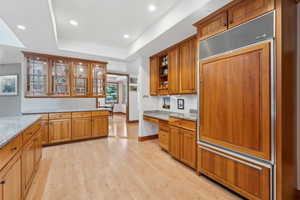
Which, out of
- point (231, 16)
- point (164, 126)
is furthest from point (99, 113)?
point (231, 16)

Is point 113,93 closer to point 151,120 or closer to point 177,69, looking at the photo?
point 151,120

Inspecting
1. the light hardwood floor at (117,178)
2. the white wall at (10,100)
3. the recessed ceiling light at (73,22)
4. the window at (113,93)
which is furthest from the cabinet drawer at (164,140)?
the window at (113,93)

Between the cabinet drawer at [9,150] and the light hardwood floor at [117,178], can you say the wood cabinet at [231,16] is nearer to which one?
the light hardwood floor at [117,178]

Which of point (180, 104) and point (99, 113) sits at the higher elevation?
point (180, 104)

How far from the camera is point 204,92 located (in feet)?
7.40

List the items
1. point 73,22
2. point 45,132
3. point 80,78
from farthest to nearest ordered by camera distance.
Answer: point 80,78 → point 45,132 → point 73,22

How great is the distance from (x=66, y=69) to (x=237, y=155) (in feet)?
15.5

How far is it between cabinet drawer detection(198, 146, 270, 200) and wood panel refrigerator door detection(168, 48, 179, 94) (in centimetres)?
158

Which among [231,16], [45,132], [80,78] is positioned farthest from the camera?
[80,78]

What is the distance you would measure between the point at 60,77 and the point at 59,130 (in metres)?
1.56

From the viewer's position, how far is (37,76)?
3941 millimetres

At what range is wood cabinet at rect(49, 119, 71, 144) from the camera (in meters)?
3.75

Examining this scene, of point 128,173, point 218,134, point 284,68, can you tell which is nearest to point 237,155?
point 218,134

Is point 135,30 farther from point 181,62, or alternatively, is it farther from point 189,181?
point 189,181
